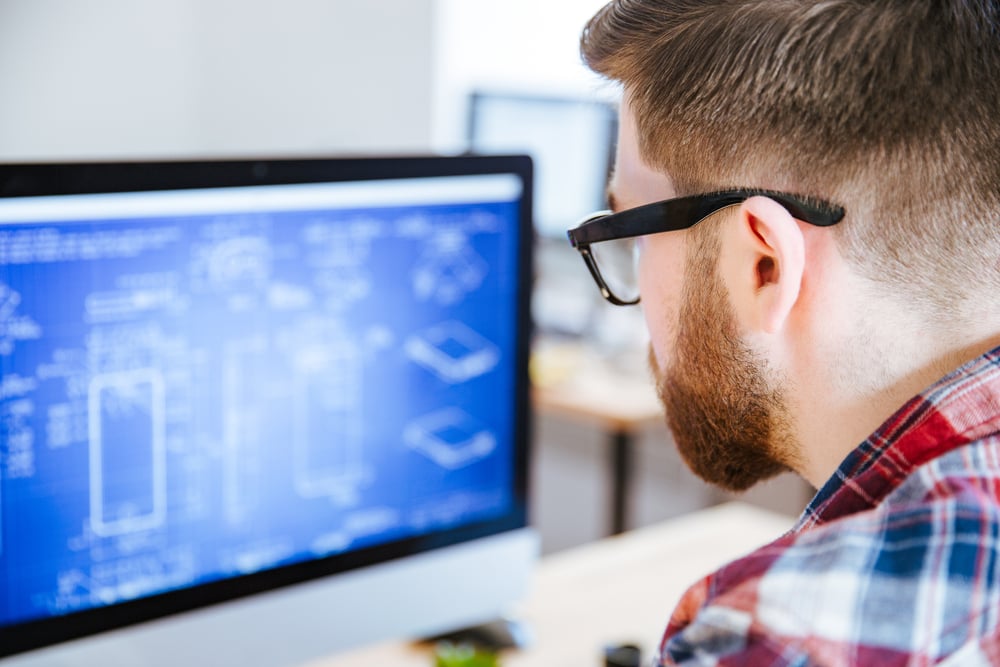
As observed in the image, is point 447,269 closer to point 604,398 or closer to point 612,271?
point 612,271

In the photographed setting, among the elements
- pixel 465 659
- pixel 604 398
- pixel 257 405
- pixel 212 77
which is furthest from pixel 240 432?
pixel 604 398

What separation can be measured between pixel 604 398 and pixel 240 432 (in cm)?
155

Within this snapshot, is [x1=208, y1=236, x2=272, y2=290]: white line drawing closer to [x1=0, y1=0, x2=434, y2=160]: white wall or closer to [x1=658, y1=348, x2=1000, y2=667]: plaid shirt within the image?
[x1=0, y1=0, x2=434, y2=160]: white wall

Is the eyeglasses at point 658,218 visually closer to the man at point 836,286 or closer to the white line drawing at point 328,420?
the man at point 836,286

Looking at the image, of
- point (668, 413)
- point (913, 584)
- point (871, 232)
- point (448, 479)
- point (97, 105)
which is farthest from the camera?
point (97, 105)

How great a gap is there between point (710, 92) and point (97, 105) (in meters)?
0.75

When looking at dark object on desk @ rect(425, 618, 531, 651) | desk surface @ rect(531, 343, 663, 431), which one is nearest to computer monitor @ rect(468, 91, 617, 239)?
desk surface @ rect(531, 343, 663, 431)

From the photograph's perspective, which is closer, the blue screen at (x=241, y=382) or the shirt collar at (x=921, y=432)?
the shirt collar at (x=921, y=432)

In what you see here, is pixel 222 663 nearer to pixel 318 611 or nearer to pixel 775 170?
pixel 318 611

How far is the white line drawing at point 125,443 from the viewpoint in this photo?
851 mm

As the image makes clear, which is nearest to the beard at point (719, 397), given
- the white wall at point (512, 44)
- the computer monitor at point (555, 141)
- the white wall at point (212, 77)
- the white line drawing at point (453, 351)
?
the white line drawing at point (453, 351)

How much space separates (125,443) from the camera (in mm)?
867

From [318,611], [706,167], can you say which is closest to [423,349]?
[318,611]

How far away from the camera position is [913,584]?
0.49 metres
